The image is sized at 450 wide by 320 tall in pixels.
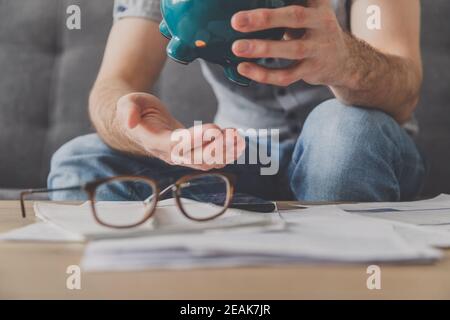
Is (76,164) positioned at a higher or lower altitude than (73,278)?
higher

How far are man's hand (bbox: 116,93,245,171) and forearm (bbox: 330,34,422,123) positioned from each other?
0.26 metres

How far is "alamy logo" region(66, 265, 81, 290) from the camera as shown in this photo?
341 millimetres

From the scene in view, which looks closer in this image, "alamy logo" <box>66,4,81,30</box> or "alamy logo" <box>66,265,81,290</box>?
"alamy logo" <box>66,265,81,290</box>

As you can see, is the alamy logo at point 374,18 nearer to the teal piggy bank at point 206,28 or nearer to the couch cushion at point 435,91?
the couch cushion at point 435,91

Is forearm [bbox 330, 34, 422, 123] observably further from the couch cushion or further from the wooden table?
the wooden table

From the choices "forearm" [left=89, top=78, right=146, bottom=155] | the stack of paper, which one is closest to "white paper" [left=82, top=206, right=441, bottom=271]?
the stack of paper

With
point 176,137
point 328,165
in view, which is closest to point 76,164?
point 176,137

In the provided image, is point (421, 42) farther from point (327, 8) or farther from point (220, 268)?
point (220, 268)

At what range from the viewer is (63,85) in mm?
1252

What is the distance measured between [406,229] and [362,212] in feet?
0.44

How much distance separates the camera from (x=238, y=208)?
1.89 ft

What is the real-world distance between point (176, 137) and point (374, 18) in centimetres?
56

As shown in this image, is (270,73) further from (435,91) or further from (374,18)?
(435,91)
